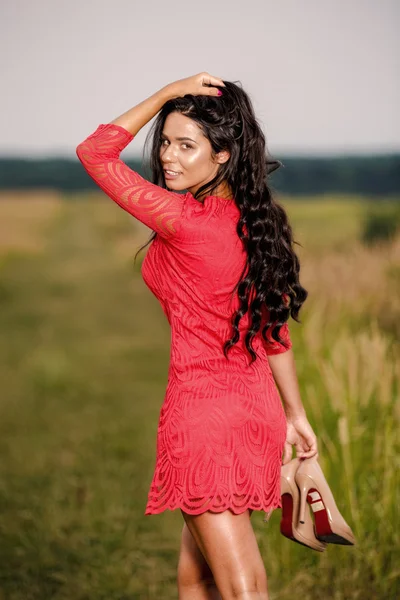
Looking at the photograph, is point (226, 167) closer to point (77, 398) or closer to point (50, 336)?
point (77, 398)

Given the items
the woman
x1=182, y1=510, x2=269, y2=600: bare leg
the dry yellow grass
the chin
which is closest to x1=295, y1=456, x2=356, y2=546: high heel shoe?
the woman

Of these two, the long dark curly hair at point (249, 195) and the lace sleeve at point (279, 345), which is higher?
the long dark curly hair at point (249, 195)

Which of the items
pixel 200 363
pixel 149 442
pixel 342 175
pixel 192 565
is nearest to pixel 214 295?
pixel 200 363

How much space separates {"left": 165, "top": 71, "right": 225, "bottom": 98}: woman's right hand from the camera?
1.75 m

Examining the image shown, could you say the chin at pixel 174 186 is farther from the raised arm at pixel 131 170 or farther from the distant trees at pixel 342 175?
the distant trees at pixel 342 175

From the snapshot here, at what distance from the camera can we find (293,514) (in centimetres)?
212

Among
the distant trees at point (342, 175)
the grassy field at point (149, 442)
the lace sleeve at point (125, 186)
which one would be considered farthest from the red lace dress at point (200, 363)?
the distant trees at point (342, 175)

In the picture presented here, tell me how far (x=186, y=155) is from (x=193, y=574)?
0.99 metres

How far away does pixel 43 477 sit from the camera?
16.2 feet

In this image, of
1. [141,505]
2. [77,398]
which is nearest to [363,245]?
[77,398]

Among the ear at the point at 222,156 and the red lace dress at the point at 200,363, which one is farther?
the ear at the point at 222,156

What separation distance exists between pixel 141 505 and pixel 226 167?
9.97 ft

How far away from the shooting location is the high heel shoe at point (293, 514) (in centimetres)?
211

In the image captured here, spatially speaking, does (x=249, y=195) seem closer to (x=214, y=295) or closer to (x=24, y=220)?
(x=214, y=295)
